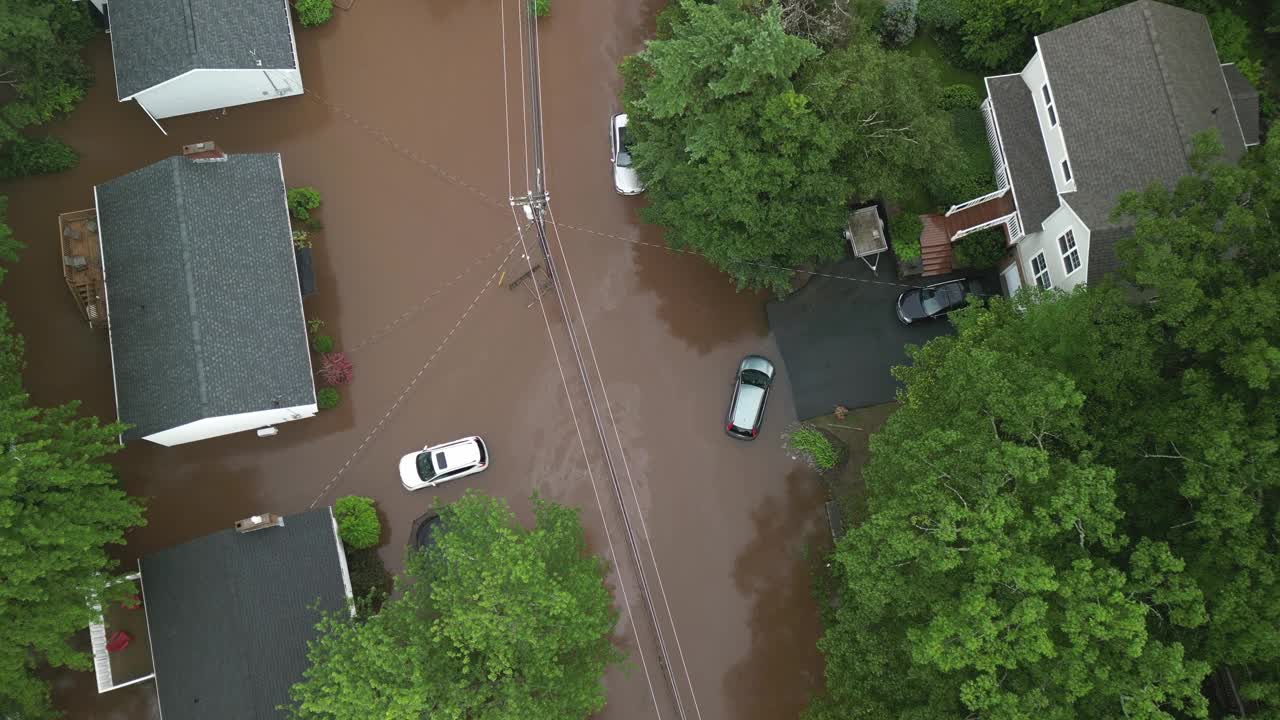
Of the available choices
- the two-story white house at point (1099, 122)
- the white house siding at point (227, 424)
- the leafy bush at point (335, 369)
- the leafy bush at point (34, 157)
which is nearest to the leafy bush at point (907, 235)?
the two-story white house at point (1099, 122)

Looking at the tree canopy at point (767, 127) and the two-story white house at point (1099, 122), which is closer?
the tree canopy at point (767, 127)

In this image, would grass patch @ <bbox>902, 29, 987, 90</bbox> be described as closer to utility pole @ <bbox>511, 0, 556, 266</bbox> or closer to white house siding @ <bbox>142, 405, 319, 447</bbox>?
utility pole @ <bbox>511, 0, 556, 266</bbox>

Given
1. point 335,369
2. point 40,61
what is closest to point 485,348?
point 335,369

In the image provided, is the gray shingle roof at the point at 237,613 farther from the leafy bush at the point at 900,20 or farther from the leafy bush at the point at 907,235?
the leafy bush at the point at 900,20

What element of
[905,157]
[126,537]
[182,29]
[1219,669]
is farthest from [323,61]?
[1219,669]

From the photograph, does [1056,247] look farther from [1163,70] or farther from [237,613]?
[237,613]

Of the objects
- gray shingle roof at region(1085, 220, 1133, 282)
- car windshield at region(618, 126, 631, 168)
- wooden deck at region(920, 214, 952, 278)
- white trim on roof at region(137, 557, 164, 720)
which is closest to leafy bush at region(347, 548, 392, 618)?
white trim on roof at region(137, 557, 164, 720)
